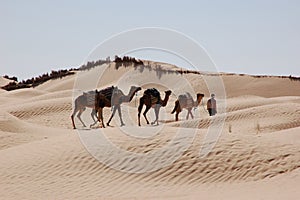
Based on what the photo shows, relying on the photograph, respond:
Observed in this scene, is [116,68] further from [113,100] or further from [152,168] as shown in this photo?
[152,168]

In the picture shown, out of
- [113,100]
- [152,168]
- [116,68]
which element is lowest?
→ [152,168]

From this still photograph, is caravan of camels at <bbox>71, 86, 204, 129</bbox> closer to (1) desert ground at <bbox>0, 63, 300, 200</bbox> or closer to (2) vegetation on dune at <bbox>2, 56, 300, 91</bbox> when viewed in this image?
(1) desert ground at <bbox>0, 63, 300, 200</bbox>

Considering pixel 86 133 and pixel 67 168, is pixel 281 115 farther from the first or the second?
pixel 67 168

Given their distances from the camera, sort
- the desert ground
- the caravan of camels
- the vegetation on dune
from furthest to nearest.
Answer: the vegetation on dune, the caravan of camels, the desert ground

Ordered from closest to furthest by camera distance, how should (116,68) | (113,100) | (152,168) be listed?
(152,168)
(113,100)
(116,68)

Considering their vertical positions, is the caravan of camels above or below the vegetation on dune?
below

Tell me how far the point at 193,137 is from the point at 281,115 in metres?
12.2

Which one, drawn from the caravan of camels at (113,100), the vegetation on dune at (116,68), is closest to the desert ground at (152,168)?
the caravan of camels at (113,100)

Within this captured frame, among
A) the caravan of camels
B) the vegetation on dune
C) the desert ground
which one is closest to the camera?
the desert ground

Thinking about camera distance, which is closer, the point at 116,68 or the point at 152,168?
the point at 152,168

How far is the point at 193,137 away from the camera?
13.4 m

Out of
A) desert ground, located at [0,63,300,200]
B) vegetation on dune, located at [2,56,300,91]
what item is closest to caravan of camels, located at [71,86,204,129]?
desert ground, located at [0,63,300,200]

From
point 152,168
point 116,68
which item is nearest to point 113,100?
point 152,168

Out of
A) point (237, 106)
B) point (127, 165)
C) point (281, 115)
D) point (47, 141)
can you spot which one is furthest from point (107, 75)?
point (127, 165)
